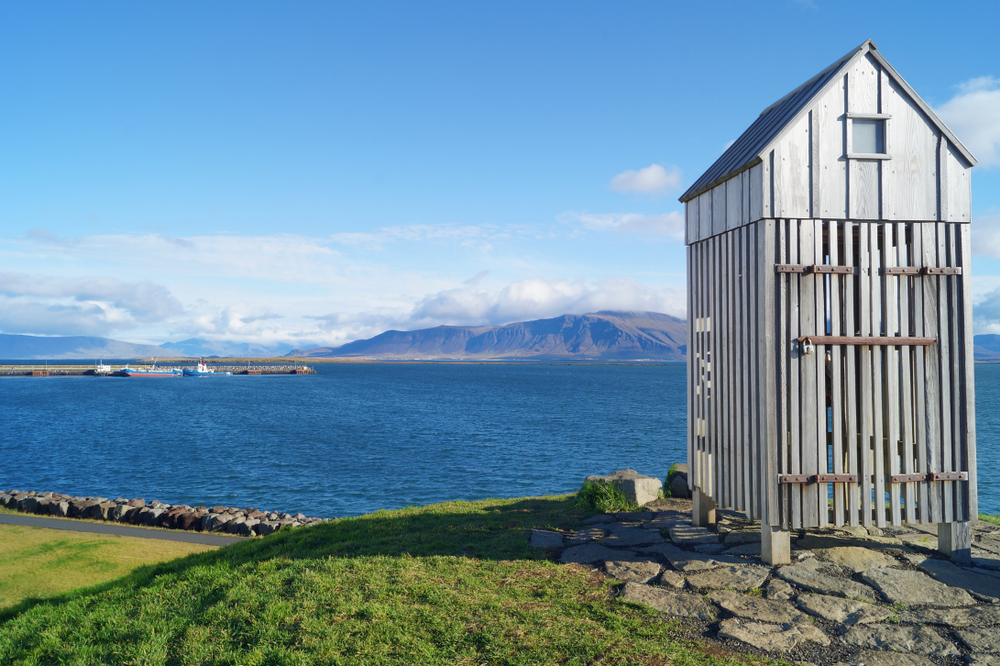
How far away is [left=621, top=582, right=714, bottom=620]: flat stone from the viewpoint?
6156 millimetres

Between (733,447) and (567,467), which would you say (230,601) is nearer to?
(733,447)

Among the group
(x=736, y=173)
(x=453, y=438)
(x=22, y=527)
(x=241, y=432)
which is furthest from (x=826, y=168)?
(x=241, y=432)

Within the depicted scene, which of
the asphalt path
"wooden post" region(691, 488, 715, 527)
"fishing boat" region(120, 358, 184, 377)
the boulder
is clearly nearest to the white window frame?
"wooden post" region(691, 488, 715, 527)

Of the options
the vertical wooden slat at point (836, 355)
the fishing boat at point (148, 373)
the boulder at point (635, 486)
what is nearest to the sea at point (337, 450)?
the boulder at point (635, 486)

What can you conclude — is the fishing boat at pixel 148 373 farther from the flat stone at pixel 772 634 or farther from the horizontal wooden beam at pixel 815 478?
the flat stone at pixel 772 634

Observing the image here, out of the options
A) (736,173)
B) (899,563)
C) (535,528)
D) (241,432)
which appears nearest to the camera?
(899,563)

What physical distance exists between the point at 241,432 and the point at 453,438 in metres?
18.2

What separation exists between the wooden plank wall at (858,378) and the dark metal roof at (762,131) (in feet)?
3.58

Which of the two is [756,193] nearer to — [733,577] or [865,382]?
[865,382]

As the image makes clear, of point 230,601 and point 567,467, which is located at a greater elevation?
point 230,601

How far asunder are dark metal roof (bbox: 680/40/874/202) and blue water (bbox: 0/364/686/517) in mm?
18996

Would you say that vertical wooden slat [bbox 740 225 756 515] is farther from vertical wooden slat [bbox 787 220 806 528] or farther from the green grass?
the green grass

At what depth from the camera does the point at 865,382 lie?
7.80 metres

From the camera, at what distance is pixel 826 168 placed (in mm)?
7848
